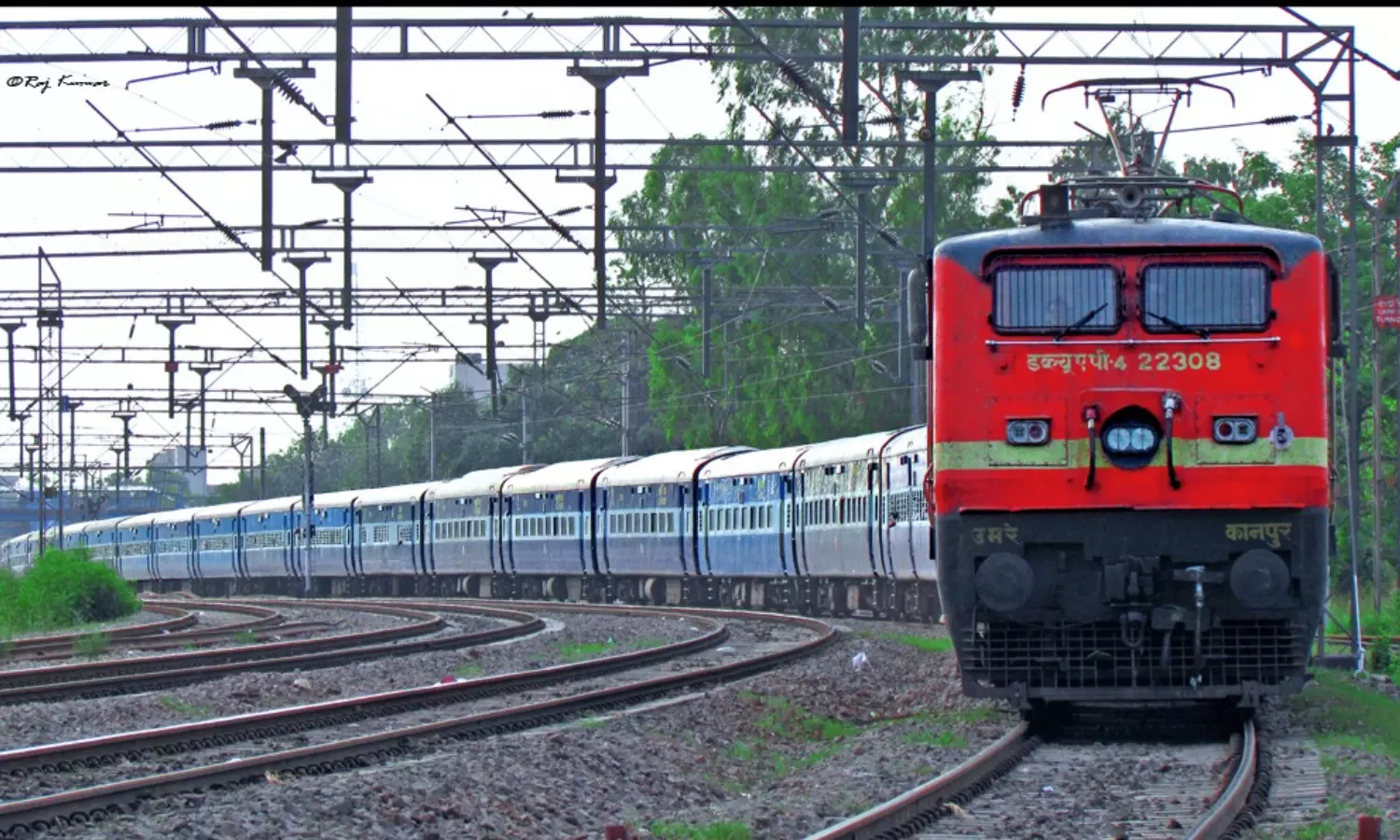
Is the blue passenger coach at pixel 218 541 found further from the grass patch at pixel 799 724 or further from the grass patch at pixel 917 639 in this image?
the grass patch at pixel 799 724

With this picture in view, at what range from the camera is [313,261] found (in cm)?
3822

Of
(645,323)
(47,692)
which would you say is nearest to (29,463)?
(645,323)

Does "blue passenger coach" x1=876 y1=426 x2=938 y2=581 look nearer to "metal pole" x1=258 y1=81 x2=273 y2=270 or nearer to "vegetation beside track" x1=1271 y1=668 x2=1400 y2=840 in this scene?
"metal pole" x1=258 y1=81 x2=273 y2=270

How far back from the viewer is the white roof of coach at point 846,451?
30094mm

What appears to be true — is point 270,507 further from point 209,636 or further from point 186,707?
point 186,707

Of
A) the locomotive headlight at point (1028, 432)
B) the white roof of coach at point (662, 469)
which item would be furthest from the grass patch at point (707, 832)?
the white roof of coach at point (662, 469)

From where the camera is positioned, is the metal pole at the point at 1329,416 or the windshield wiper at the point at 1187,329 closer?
the windshield wiper at the point at 1187,329

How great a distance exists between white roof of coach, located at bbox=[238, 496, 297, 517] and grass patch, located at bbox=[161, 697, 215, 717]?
4079 centimetres

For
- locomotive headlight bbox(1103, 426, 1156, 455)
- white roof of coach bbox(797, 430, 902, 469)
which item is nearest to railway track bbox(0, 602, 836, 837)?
locomotive headlight bbox(1103, 426, 1156, 455)

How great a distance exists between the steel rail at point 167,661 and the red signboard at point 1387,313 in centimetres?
1541

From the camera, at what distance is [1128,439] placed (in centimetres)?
1234

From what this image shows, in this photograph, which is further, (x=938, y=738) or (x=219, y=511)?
(x=219, y=511)

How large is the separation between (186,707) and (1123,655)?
26.1 feet

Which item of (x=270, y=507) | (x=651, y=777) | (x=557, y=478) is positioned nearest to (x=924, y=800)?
(x=651, y=777)
